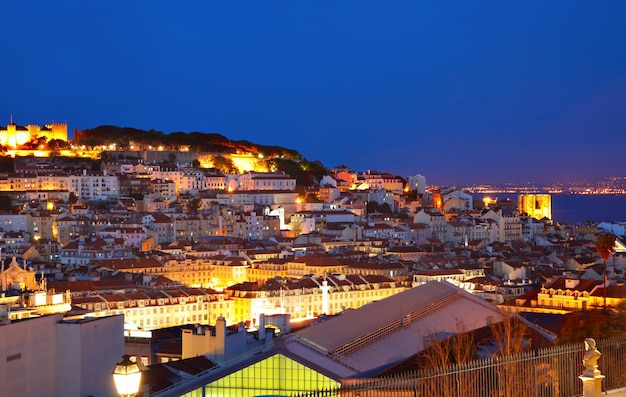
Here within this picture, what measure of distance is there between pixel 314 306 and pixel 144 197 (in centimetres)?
2438

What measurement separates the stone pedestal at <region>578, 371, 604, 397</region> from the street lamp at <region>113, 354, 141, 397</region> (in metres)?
4.16

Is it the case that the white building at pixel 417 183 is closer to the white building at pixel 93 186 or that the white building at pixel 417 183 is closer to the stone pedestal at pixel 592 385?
the white building at pixel 93 186

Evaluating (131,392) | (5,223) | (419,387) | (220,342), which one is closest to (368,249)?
(5,223)

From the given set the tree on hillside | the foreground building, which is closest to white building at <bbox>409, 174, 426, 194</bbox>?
the foreground building

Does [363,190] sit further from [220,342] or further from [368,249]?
[220,342]

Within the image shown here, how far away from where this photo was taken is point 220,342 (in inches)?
741

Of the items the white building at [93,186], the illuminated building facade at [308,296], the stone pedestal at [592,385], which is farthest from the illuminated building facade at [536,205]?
the stone pedestal at [592,385]

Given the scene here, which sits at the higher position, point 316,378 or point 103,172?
point 103,172

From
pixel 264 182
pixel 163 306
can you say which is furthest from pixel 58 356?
pixel 264 182

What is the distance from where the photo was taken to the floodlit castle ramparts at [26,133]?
73856 millimetres

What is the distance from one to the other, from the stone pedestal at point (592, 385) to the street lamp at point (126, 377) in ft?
13.6

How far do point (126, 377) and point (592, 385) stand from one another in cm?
429

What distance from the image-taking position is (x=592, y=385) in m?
8.95

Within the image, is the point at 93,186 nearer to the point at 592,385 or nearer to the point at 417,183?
the point at 417,183
